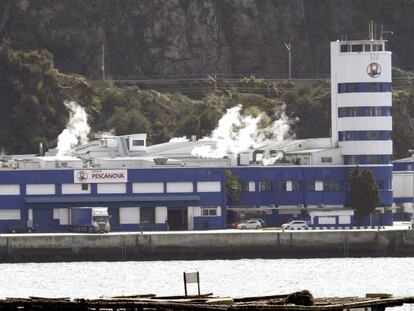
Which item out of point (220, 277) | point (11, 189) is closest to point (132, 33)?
point (11, 189)

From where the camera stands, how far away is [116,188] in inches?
5261

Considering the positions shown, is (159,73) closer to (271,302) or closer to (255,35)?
(255,35)

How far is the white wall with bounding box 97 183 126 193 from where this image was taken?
438 ft

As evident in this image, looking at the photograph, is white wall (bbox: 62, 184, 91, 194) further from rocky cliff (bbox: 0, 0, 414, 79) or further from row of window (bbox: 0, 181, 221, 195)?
rocky cliff (bbox: 0, 0, 414, 79)

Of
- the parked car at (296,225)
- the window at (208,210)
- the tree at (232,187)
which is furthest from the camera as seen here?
the tree at (232,187)

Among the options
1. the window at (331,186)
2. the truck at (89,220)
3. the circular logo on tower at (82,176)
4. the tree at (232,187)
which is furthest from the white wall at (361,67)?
the truck at (89,220)

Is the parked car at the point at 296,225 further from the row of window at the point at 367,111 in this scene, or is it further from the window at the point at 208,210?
the row of window at the point at 367,111

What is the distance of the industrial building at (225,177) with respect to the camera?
133125 millimetres

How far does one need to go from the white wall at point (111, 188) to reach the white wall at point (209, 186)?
15.3ft

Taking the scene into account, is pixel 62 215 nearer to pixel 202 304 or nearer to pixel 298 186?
pixel 298 186

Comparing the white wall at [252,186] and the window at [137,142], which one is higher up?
the window at [137,142]

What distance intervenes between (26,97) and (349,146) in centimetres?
4118

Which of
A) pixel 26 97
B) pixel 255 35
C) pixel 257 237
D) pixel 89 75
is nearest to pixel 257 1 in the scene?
pixel 255 35

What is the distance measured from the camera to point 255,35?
198 meters
